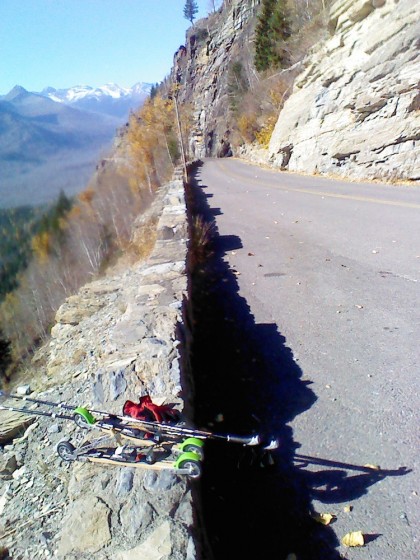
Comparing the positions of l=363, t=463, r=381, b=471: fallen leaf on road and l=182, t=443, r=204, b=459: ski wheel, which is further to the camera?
l=363, t=463, r=381, b=471: fallen leaf on road

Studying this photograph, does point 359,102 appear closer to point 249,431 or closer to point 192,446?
point 249,431

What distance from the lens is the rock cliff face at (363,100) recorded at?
1538cm

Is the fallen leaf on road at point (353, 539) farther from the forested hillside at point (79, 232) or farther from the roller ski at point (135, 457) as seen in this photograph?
the forested hillside at point (79, 232)

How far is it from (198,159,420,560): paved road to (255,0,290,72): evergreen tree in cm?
3921

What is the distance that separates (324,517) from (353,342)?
2251mm

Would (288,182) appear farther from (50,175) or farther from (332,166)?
(50,175)

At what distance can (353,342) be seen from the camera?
4500 millimetres

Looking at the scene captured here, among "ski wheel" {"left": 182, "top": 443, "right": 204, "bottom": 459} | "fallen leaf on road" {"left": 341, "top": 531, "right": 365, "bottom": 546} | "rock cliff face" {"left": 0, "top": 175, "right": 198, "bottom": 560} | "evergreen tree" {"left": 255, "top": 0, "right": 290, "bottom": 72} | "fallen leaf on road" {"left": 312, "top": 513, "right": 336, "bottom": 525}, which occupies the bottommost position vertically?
"fallen leaf on road" {"left": 312, "top": 513, "right": 336, "bottom": 525}

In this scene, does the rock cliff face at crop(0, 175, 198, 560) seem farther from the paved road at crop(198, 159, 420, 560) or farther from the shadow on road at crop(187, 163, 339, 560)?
the paved road at crop(198, 159, 420, 560)

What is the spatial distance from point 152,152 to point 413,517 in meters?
59.6

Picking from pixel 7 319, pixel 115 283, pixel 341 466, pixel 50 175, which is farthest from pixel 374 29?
pixel 50 175

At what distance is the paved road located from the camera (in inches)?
104

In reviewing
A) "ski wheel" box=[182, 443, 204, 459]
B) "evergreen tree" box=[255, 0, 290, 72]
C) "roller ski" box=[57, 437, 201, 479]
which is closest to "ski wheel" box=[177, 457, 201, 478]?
"roller ski" box=[57, 437, 201, 479]

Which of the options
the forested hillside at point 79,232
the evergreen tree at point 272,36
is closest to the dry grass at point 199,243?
the forested hillside at point 79,232
